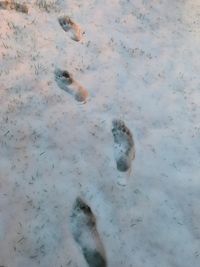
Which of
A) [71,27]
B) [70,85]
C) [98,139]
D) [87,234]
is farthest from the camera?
[71,27]

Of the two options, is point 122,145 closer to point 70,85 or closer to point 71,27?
point 70,85

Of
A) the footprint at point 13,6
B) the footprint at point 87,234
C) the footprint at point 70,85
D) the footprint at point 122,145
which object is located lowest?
the footprint at point 87,234

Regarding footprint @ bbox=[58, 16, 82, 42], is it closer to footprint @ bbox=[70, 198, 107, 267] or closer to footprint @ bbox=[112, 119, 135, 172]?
footprint @ bbox=[112, 119, 135, 172]

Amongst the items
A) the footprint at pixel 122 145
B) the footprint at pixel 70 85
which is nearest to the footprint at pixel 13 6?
the footprint at pixel 70 85

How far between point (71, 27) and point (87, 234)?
5.05m

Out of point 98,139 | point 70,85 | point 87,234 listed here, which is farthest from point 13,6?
point 87,234

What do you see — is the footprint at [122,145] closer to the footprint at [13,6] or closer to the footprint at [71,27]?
the footprint at [71,27]

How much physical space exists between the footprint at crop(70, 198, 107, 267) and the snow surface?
8 cm

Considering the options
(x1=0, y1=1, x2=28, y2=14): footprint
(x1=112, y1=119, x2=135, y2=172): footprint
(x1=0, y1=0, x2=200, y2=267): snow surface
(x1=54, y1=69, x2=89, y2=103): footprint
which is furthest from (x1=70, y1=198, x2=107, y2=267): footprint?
(x1=0, y1=1, x2=28, y2=14): footprint

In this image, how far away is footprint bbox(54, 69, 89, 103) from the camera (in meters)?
6.78

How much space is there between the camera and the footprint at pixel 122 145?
589 cm

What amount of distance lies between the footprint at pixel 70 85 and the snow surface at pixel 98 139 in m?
0.11

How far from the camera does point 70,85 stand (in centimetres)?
695

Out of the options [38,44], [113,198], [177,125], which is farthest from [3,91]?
[177,125]
